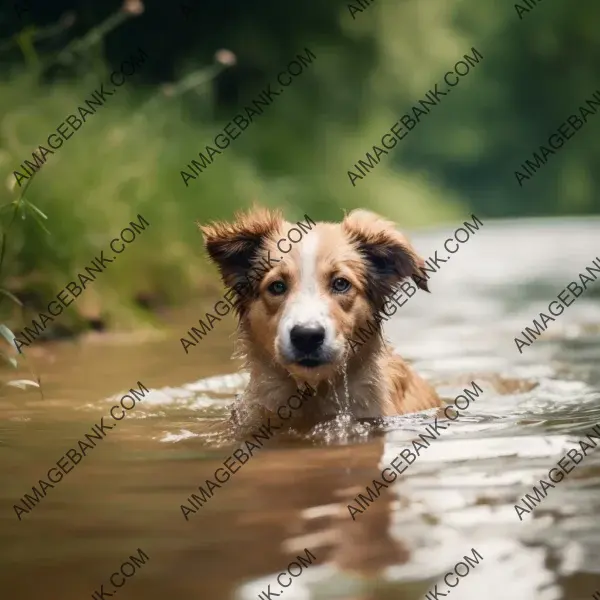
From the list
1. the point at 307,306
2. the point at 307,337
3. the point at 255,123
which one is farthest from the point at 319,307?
the point at 255,123

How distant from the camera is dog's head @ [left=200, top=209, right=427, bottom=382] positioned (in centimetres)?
518

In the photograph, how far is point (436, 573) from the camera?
2.95 metres

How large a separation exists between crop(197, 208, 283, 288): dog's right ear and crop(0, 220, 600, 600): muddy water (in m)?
0.81

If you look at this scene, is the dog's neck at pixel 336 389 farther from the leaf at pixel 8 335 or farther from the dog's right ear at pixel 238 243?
the leaf at pixel 8 335

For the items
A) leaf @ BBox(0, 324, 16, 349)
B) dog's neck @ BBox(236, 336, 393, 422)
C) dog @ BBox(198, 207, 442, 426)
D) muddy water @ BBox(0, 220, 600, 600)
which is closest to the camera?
muddy water @ BBox(0, 220, 600, 600)

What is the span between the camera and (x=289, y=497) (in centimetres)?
388

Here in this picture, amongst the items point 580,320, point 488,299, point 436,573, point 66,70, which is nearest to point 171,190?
point 66,70

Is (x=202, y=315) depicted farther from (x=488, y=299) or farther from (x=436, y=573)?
(x=436, y=573)

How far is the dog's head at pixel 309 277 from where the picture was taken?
5184mm

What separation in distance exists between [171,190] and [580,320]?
4.62 m

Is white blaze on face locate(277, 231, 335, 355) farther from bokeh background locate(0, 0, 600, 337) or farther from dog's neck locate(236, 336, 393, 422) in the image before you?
bokeh background locate(0, 0, 600, 337)

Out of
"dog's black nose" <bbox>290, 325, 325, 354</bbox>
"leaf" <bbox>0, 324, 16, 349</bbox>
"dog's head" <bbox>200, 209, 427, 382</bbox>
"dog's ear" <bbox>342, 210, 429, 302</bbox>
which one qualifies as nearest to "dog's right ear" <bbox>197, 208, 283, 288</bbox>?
"dog's head" <bbox>200, 209, 427, 382</bbox>

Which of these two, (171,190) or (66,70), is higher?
(66,70)

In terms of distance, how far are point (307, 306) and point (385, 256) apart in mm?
911
